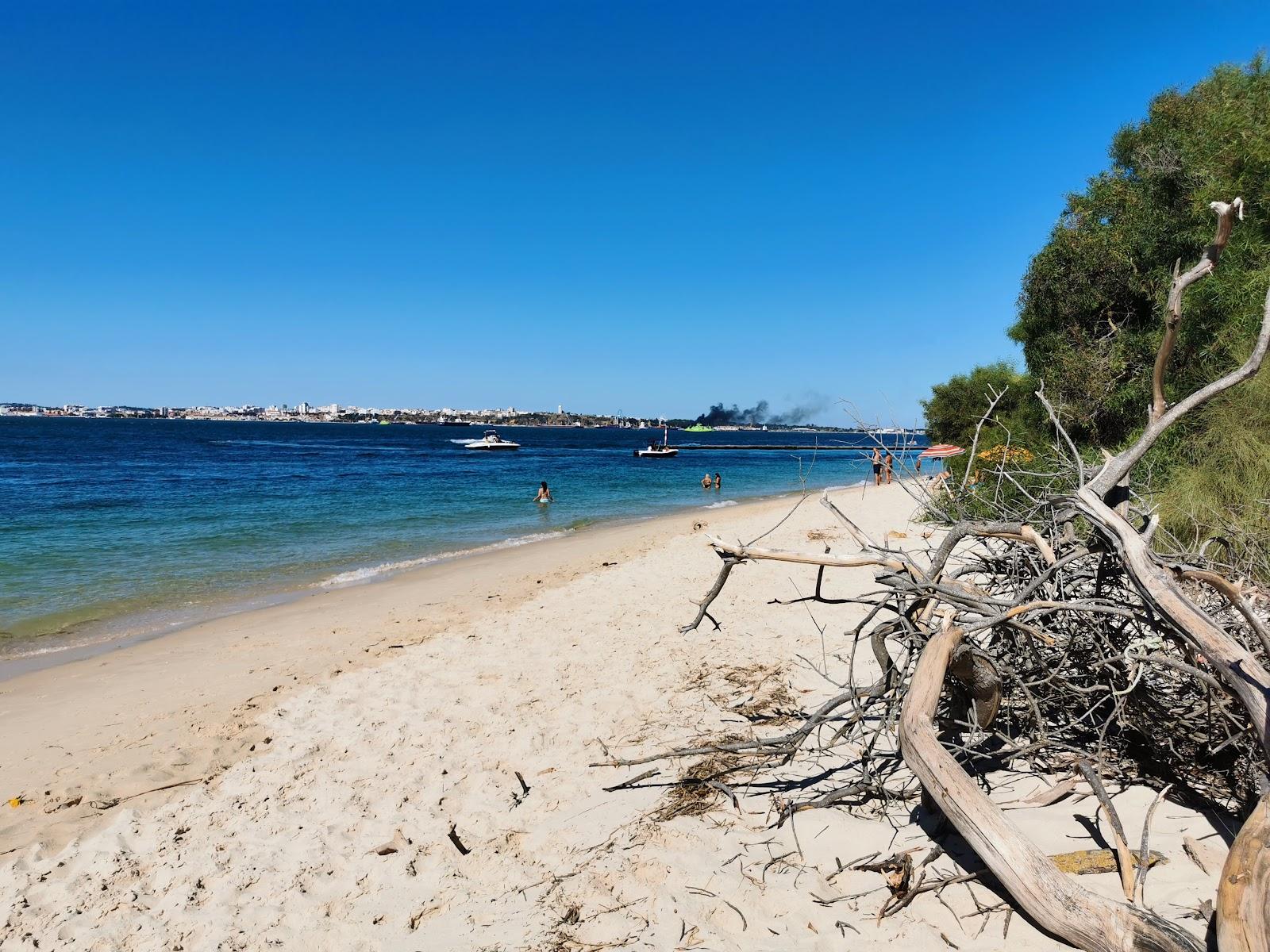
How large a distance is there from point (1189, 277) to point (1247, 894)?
213 centimetres

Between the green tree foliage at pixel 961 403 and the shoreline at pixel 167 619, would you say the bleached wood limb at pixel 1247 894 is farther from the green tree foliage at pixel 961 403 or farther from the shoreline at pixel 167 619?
the green tree foliage at pixel 961 403

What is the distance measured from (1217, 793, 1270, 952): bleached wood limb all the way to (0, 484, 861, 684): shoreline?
31.0 feet

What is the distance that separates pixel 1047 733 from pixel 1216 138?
36.8 ft

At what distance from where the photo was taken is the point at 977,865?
2.86 meters

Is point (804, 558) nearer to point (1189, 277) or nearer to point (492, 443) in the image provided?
point (1189, 277)

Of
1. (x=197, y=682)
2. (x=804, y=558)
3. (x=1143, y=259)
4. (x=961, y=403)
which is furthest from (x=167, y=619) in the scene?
(x=961, y=403)

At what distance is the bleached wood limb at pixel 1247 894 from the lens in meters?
2.02

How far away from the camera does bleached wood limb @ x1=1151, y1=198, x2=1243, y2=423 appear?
2.44m

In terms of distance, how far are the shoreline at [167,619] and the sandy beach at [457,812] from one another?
0.61m

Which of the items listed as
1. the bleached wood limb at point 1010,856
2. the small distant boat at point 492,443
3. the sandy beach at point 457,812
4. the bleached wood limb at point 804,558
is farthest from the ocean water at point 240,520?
the small distant boat at point 492,443

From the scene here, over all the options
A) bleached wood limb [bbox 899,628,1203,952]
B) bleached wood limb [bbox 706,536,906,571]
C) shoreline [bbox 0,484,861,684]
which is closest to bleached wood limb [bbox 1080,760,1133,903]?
bleached wood limb [bbox 899,628,1203,952]

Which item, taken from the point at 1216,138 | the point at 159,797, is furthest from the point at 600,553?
the point at 1216,138

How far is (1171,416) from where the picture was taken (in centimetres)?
295

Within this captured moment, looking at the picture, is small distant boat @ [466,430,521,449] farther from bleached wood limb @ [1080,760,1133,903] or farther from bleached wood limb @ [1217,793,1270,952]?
bleached wood limb @ [1217,793,1270,952]
